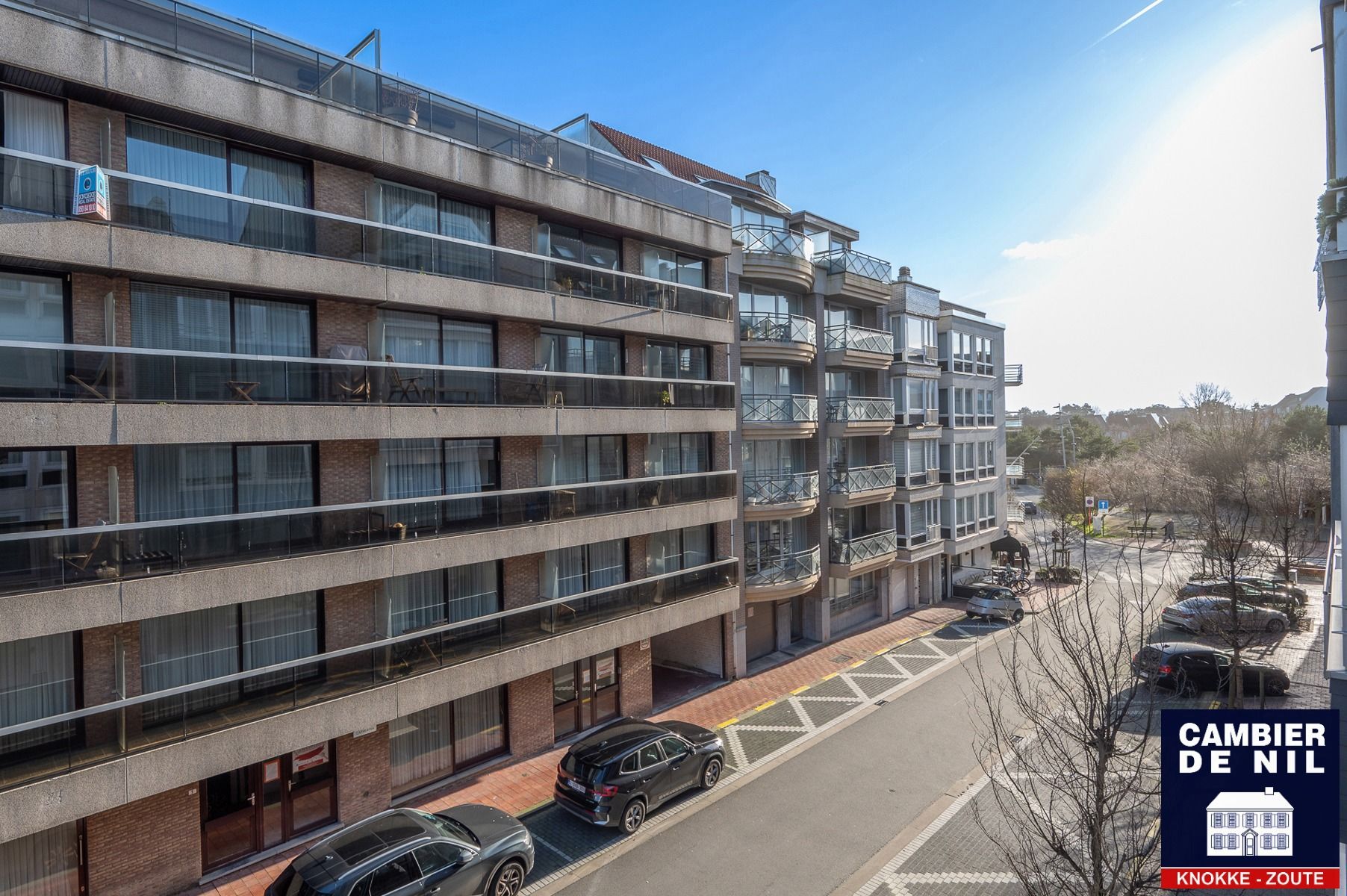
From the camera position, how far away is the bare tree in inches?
290

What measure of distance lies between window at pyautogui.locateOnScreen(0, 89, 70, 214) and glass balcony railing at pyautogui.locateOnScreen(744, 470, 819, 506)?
1620 cm

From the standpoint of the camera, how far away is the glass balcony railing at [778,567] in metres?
20.7

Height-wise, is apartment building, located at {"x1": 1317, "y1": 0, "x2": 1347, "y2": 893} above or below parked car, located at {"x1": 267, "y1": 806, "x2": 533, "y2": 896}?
above

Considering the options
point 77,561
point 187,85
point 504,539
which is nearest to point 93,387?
point 77,561

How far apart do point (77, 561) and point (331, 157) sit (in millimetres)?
7743

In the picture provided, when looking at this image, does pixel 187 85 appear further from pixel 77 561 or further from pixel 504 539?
pixel 504 539

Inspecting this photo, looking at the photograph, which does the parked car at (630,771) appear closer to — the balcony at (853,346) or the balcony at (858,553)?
the balcony at (858,553)

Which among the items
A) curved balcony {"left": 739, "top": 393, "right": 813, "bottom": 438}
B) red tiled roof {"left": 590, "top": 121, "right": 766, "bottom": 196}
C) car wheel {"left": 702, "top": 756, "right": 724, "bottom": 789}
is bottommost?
car wheel {"left": 702, "top": 756, "right": 724, "bottom": 789}

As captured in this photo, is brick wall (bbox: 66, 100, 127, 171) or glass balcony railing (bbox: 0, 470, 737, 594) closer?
glass balcony railing (bbox: 0, 470, 737, 594)

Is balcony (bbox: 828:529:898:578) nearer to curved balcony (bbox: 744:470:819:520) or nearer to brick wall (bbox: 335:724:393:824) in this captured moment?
curved balcony (bbox: 744:470:819:520)

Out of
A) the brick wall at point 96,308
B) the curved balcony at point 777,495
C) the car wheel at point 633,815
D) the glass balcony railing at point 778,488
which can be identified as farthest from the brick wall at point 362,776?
the glass balcony railing at point 778,488

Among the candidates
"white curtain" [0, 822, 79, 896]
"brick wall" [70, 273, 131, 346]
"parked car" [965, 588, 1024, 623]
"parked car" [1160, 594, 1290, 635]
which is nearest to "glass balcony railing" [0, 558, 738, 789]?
"white curtain" [0, 822, 79, 896]

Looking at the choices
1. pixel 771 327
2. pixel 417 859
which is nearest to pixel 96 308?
pixel 417 859

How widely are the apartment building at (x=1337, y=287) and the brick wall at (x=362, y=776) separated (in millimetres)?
13928
